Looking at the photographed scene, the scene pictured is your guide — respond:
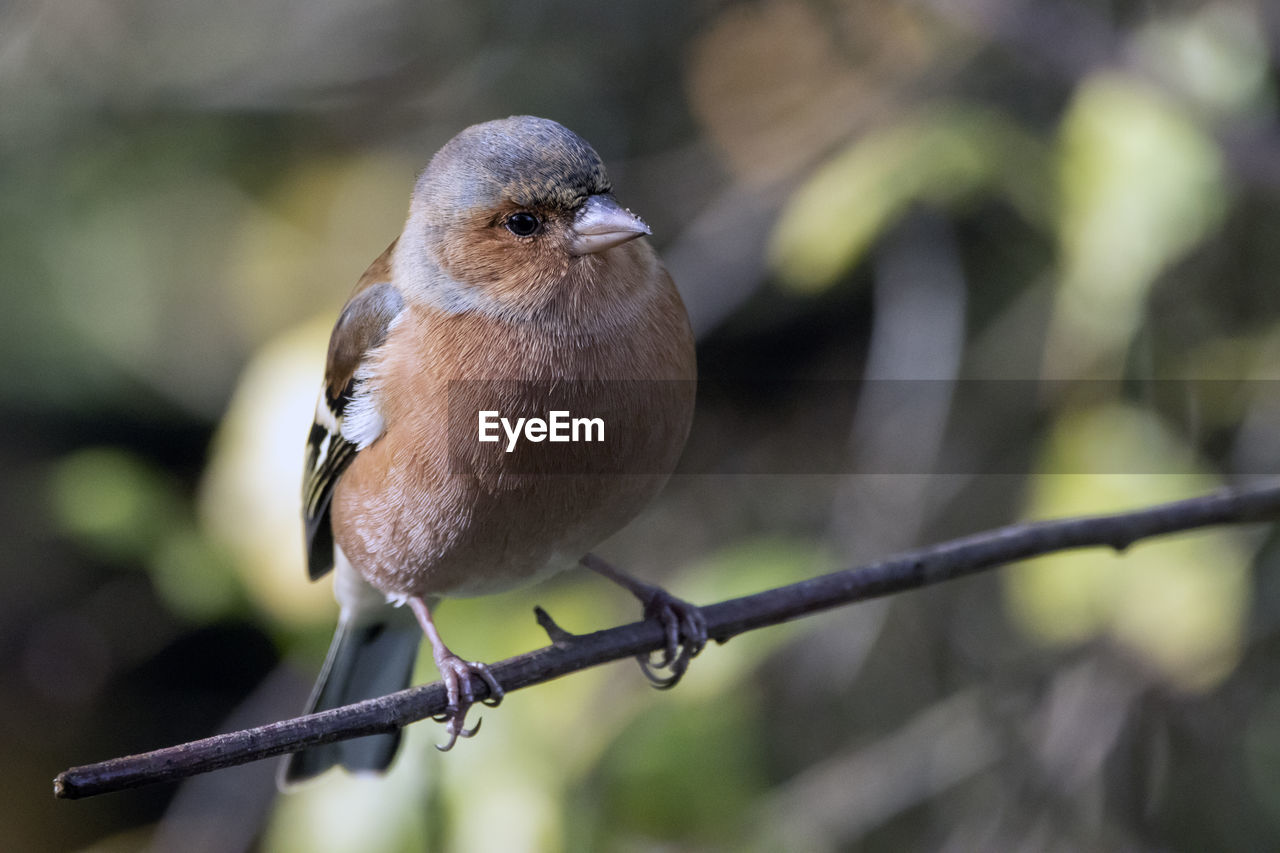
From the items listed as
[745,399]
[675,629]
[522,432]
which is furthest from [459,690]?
[745,399]

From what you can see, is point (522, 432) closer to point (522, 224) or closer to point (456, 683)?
point (522, 224)

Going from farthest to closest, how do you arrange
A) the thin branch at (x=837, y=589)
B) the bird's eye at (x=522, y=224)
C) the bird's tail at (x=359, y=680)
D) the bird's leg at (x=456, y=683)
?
the bird's tail at (x=359, y=680), the bird's leg at (x=456, y=683), the bird's eye at (x=522, y=224), the thin branch at (x=837, y=589)

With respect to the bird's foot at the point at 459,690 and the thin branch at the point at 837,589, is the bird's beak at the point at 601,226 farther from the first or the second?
the bird's foot at the point at 459,690

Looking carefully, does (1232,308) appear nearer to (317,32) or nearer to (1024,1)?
(1024,1)

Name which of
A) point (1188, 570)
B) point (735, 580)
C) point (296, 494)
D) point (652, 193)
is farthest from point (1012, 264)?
point (296, 494)

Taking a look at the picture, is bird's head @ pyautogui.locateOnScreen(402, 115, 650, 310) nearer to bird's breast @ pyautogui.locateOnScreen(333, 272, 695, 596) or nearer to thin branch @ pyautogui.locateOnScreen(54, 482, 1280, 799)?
bird's breast @ pyautogui.locateOnScreen(333, 272, 695, 596)

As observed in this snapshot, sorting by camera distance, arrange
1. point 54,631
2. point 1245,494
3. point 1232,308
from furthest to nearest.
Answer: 1. point 54,631
2. point 1232,308
3. point 1245,494
